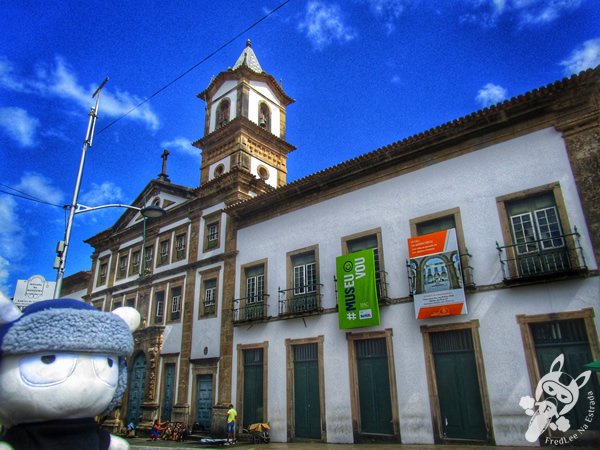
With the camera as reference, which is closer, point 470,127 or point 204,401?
point 470,127

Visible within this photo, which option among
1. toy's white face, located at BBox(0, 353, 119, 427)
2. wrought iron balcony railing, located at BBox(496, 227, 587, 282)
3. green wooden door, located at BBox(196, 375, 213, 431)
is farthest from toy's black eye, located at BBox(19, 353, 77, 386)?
green wooden door, located at BBox(196, 375, 213, 431)

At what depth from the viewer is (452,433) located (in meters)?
10.6

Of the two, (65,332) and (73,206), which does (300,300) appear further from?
(65,332)

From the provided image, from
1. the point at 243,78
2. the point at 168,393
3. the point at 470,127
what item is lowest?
the point at 168,393

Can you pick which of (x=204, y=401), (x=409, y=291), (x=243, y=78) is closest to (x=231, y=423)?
(x=204, y=401)

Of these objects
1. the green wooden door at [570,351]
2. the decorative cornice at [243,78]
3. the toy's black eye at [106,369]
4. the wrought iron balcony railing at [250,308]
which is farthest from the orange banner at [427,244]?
the decorative cornice at [243,78]

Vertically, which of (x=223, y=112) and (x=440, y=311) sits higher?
(x=223, y=112)

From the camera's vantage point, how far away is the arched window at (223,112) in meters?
23.4

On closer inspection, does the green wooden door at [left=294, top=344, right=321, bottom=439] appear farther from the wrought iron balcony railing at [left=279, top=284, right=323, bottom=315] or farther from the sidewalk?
the wrought iron balcony railing at [left=279, top=284, right=323, bottom=315]

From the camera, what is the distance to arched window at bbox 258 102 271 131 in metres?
23.5

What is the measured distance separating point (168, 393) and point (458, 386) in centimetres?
1228

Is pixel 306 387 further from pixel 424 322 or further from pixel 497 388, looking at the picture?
pixel 497 388

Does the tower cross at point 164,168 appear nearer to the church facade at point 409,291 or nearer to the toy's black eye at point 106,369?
the church facade at point 409,291

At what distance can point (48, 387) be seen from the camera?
3297mm
